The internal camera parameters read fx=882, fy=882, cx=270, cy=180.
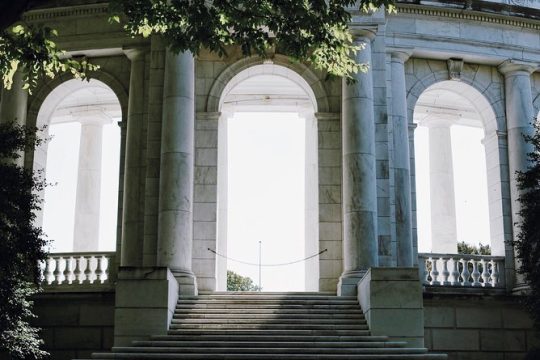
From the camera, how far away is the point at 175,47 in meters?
28.5

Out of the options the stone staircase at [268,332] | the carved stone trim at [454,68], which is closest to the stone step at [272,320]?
the stone staircase at [268,332]

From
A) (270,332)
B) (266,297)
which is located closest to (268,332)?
(270,332)

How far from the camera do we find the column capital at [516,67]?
4591cm

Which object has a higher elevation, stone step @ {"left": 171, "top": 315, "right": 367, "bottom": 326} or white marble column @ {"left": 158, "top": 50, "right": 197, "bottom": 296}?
white marble column @ {"left": 158, "top": 50, "right": 197, "bottom": 296}

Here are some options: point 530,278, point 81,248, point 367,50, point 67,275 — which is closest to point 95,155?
point 81,248

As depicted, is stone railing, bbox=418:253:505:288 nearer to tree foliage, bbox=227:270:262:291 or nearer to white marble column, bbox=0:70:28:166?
white marble column, bbox=0:70:28:166

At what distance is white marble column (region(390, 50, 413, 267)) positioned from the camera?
41.9 meters

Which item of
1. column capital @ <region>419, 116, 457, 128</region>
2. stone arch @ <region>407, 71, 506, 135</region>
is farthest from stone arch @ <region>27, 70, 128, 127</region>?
column capital @ <region>419, 116, 457, 128</region>

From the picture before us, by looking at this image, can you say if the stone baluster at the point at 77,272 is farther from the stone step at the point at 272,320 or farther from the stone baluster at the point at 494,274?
the stone baluster at the point at 494,274

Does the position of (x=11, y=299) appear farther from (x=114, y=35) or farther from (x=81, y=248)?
(x=81, y=248)

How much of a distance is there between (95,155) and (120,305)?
23.2 meters

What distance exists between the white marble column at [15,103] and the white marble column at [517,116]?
24706mm

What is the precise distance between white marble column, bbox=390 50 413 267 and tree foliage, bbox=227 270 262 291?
72372mm

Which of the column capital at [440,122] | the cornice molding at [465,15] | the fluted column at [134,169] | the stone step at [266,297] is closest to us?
the stone step at [266,297]
